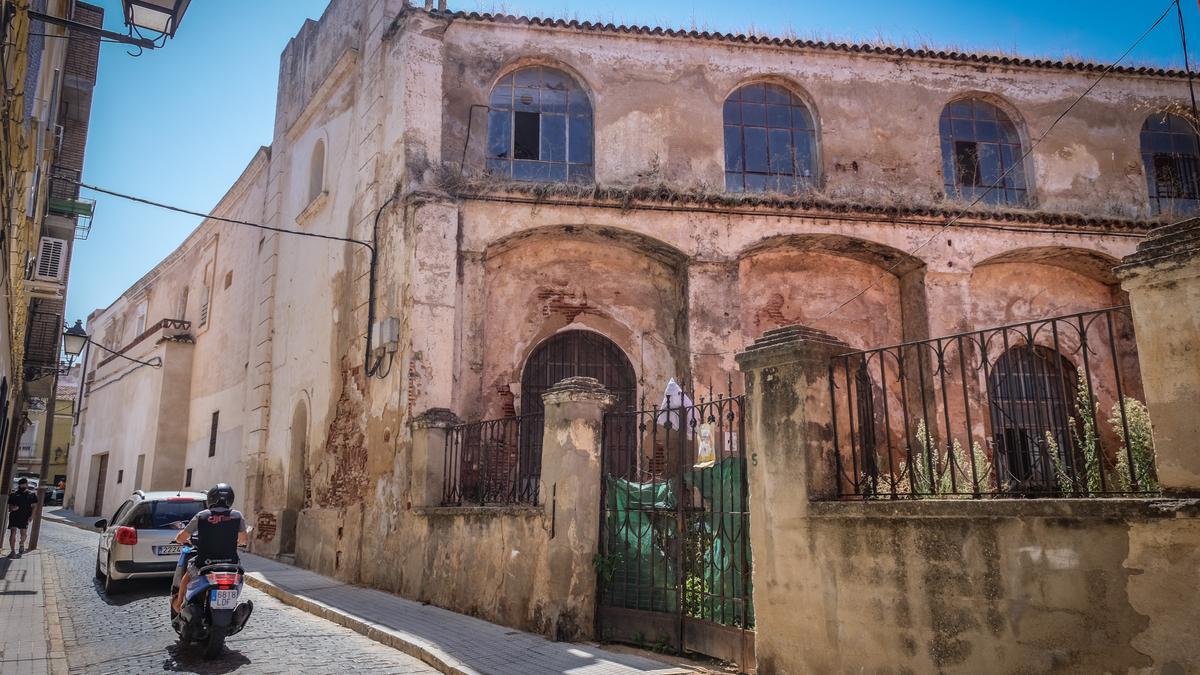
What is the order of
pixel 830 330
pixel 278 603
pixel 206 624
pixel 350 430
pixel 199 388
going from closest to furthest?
1. pixel 206 624
2. pixel 278 603
3. pixel 350 430
4. pixel 830 330
5. pixel 199 388

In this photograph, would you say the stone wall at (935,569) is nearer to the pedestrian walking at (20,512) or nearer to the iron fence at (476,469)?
the iron fence at (476,469)

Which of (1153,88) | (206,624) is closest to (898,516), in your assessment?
(206,624)

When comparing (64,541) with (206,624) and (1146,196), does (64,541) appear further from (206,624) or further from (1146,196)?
(1146,196)

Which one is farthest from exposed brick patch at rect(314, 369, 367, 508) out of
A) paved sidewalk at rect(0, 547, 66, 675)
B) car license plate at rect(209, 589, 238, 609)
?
car license plate at rect(209, 589, 238, 609)

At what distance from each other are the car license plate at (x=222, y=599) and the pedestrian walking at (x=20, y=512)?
12134mm

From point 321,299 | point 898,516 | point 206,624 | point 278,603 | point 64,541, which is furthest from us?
point 64,541

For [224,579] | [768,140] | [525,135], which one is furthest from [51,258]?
[768,140]

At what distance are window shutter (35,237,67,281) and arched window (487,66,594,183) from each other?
12.1 m

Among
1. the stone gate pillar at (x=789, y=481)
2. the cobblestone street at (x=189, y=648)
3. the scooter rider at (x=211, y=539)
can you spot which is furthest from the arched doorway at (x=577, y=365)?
the stone gate pillar at (x=789, y=481)

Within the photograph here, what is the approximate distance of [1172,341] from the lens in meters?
4.75

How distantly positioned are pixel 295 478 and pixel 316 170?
6707 mm

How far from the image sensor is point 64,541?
2141 centimetres

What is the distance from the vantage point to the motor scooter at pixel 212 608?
25.9 ft

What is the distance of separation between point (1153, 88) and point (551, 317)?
42.8 feet
